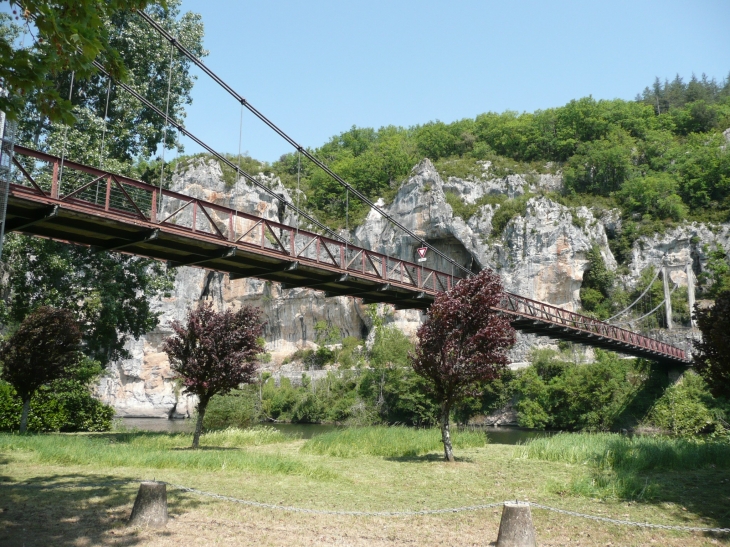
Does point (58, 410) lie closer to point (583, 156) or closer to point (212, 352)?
point (212, 352)

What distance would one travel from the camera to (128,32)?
24719 mm

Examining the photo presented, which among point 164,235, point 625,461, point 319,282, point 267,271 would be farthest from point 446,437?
point 164,235

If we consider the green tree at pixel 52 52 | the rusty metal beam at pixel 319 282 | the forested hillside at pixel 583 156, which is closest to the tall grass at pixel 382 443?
the rusty metal beam at pixel 319 282

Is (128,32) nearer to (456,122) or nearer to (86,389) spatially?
(86,389)

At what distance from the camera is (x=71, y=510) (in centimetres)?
783

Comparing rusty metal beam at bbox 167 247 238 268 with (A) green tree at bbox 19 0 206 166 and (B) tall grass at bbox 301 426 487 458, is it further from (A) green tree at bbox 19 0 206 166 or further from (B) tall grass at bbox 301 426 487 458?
(A) green tree at bbox 19 0 206 166

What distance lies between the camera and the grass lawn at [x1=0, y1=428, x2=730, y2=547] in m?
7.25

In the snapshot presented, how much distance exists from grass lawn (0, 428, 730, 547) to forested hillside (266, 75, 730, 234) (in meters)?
46.3

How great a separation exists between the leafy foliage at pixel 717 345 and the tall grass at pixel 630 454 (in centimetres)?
147

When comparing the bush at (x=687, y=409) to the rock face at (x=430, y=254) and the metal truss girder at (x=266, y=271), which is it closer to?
the rock face at (x=430, y=254)

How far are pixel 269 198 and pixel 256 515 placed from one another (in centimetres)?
5280

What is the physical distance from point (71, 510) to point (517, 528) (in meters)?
5.62

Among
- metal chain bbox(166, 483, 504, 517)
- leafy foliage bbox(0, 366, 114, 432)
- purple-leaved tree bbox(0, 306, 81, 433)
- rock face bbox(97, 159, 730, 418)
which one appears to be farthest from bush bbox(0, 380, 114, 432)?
rock face bbox(97, 159, 730, 418)

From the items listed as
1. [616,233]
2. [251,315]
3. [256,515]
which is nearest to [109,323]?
[251,315]
